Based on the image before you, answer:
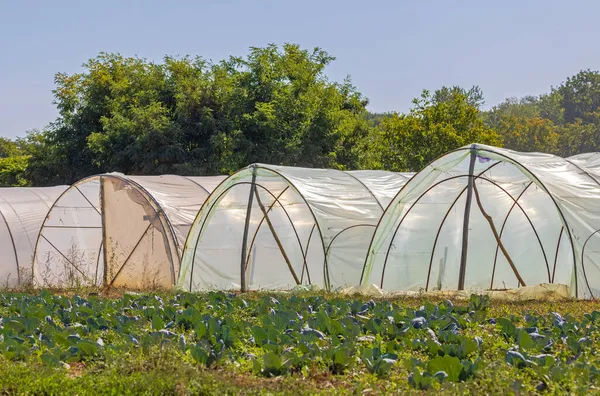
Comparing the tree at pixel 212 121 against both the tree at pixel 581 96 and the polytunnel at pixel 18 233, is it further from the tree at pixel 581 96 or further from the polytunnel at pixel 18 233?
the tree at pixel 581 96

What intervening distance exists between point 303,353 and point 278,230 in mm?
11566

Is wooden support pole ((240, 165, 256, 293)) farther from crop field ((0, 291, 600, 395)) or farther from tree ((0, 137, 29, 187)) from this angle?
tree ((0, 137, 29, 187))

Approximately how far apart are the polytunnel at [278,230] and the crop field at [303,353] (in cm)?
738

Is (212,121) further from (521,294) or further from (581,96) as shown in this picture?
(581,96)

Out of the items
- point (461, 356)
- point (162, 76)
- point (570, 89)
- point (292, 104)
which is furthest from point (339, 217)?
point (570, 89)

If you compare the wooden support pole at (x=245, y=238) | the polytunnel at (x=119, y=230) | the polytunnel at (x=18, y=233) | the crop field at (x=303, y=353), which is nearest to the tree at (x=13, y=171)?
the polytunnel at (x=18, y=233)

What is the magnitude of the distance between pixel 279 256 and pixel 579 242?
24.6 feet

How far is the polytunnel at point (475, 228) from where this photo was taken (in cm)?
1716

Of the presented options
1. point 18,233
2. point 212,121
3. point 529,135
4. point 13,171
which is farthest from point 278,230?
point 529,135

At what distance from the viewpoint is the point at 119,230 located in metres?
22.2

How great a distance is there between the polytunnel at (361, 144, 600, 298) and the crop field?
241 inches

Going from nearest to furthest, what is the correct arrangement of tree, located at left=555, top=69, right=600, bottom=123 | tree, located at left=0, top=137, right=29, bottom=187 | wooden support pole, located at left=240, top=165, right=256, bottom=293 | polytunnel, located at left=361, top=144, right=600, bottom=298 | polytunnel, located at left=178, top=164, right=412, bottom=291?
polytunnel, located at left=361, top=144, right=600, bottom=298, polytunnel, located at left=178, top=164, right=412, bottom=291, wooden support pole, located at left=240, top=165, right=256, bottom=293, tree, located at left=0, top=137, right=29, bottom=187, tree, located at left=555, top=69, right=600, bottom=123

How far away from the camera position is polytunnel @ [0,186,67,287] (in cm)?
2402

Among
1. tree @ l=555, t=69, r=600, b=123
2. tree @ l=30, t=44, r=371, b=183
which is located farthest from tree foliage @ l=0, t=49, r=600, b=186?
tree @ l=555, t=69, r=600, b=123
